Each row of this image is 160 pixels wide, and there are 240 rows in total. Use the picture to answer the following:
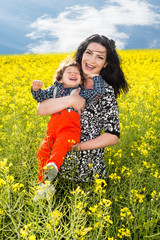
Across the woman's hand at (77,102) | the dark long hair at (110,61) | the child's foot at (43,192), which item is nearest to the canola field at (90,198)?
the child's foot at (43,192)

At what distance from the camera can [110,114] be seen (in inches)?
91.5

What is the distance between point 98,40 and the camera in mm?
2518

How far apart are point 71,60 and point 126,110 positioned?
1425 millimetres

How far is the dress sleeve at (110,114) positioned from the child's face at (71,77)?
1.01 feet

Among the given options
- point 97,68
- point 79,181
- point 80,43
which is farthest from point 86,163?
point 80,43

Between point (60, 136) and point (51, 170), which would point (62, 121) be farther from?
point (51, 170)

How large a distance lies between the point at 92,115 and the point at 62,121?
0.35 metres

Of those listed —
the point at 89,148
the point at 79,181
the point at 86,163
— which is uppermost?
the point at 89,148

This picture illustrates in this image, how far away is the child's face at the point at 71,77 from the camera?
2445 millimetres

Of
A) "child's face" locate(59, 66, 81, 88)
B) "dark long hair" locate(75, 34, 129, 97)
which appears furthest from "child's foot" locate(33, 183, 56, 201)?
"dark long hair" locate(75, 34, 129, 97)

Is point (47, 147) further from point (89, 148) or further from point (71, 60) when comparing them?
point (71, 60)

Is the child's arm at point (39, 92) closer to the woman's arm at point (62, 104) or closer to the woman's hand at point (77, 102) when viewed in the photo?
the woman's arm at point (62, 104)

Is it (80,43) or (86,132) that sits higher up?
(80,43)

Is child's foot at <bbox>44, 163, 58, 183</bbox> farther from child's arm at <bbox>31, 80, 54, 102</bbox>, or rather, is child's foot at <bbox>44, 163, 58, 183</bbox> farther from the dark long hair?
the dark long hair
